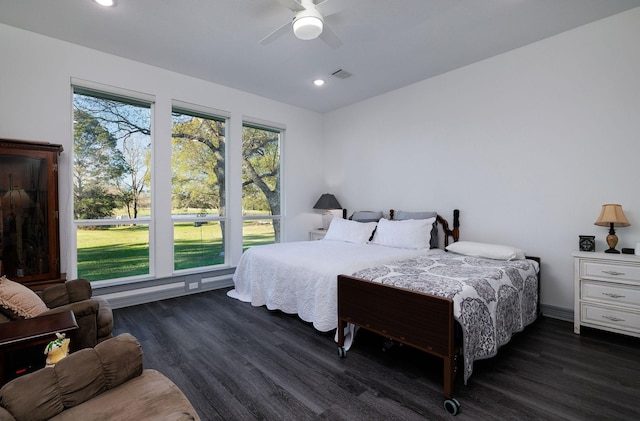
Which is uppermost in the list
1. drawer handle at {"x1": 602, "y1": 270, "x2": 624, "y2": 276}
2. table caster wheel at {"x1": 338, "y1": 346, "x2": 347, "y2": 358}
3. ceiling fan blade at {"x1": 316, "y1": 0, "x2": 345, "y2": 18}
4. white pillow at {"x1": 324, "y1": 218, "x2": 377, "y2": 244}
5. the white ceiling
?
the white ceiling

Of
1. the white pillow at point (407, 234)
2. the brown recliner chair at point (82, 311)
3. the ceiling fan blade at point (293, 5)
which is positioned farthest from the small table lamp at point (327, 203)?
the brown recliner chair at point (82, 311)

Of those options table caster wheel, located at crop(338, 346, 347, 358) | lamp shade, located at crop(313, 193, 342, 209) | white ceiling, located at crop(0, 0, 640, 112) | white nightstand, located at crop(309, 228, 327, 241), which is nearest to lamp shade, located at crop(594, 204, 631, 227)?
white ceiling, located at crop(0, 0, 640, 112)

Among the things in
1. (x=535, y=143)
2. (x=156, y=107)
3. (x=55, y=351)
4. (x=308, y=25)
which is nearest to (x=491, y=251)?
(x=535, y=143)

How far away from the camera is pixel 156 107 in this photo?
3.88 metres

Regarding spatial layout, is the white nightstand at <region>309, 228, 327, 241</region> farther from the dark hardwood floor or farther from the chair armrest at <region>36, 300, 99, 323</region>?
the chair armrest at <region>36, 300, 99, 323</region>

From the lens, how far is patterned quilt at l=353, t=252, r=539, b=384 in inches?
76.5

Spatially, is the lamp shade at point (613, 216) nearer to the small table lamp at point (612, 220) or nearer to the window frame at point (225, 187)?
the small table lamp at point (612, 220)

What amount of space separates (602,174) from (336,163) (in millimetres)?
3706

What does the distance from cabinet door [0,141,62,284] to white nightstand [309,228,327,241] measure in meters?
3.52

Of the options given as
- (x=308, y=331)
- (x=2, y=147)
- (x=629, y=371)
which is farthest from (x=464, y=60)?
(x=2, y=147)

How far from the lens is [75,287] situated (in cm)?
239

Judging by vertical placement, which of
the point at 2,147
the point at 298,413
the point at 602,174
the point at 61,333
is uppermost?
the point at 2,147

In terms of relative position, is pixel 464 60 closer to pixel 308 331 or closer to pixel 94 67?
pixel 308 331

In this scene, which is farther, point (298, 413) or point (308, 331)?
point (308, 331)
